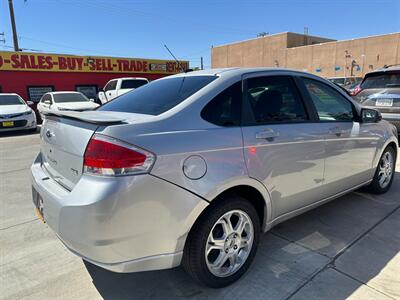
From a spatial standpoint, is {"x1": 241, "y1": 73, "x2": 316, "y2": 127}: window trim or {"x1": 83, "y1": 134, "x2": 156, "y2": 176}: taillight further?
{"x1": 241, "y1": 73, "x2": 316, "y2": 127}: window trim

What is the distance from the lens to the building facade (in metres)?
16.3

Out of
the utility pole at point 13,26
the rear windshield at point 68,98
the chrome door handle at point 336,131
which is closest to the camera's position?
the chrome door handle at point 336,131

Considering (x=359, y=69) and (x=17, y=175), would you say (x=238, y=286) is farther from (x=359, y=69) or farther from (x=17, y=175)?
(x=359, y=69)

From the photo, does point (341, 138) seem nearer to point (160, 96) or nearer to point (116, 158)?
point (160, 96)

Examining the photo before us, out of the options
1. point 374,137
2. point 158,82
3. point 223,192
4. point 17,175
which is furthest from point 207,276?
point 17,175

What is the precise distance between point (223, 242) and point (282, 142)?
3.06 ft

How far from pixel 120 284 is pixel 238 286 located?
916 mm

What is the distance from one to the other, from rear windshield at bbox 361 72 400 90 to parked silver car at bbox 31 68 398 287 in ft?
16.0

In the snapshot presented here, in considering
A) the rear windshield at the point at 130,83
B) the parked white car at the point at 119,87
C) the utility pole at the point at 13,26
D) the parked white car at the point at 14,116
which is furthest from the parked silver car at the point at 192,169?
the utility pole at the point at 13,26

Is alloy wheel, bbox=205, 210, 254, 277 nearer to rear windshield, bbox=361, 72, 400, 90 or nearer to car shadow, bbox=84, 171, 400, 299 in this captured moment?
car shadow, bbox=84, 171, 400, 299

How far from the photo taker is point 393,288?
2.37 metres

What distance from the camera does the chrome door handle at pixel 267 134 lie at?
2428mm

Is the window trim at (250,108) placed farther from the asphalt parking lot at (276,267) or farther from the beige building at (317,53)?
the beige building at (317,53)

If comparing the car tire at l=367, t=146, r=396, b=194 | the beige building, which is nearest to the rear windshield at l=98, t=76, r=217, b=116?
the car tire at l=367, t=146, r=396, b=194
